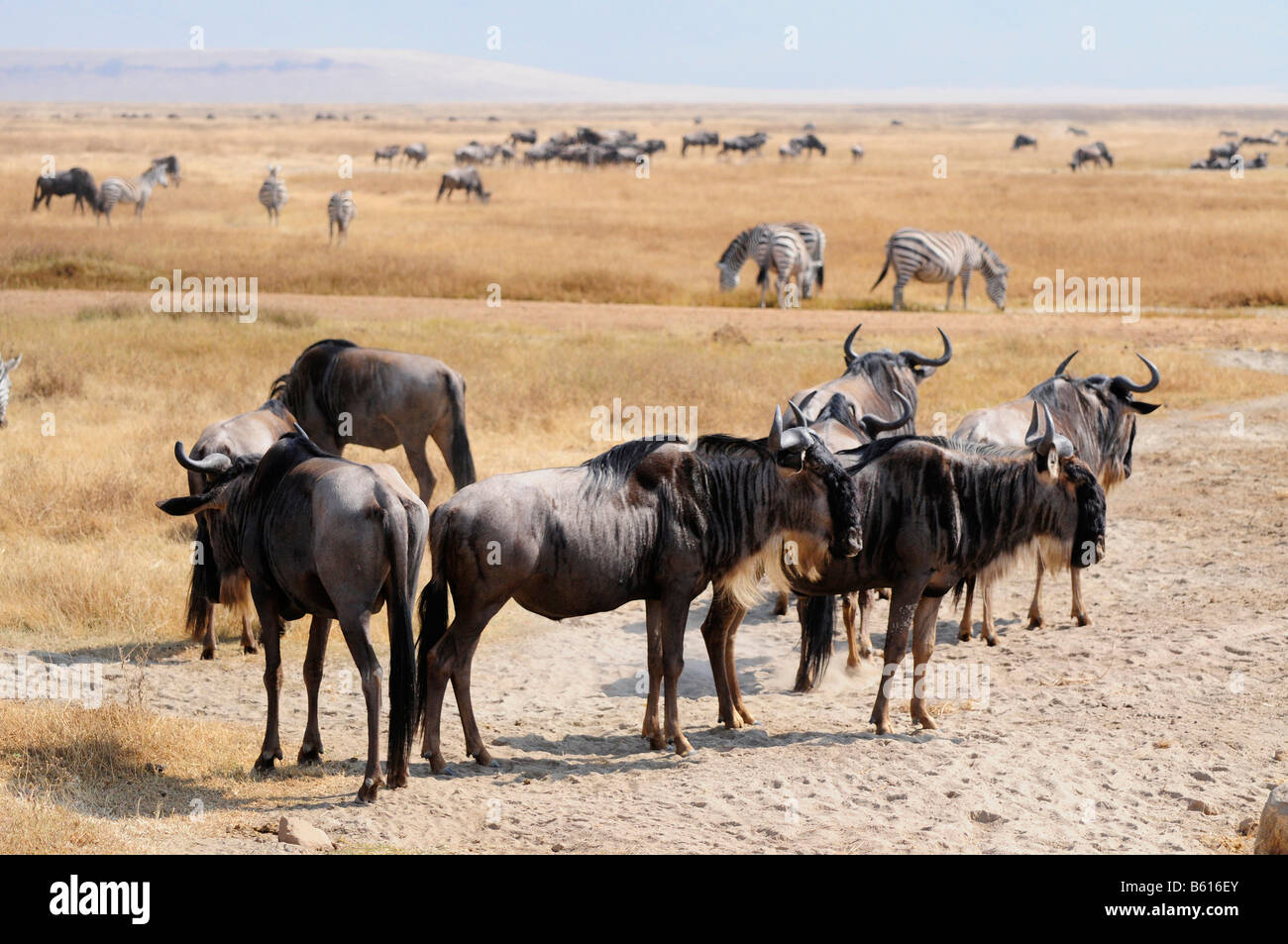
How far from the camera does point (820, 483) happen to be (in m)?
6.93

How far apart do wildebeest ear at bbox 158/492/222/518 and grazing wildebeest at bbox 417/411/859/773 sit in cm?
112

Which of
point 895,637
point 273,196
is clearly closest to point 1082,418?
point 895,637

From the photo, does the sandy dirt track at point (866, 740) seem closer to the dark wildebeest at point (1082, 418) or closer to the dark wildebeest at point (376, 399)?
the dark wildebeest at point (1082, 418)

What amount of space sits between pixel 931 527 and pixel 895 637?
633 millimetres

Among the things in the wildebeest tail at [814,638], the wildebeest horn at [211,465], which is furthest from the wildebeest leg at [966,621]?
the wildebeest horn at [211,465]

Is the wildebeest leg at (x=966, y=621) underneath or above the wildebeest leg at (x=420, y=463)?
underneath

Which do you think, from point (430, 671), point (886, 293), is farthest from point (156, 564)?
point (886, 293)

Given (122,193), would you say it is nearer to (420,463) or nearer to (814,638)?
(420,463)

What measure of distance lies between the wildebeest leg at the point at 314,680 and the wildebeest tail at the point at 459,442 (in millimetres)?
3992

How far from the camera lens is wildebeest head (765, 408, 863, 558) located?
679 centimetres

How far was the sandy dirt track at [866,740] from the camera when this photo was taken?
5891mm

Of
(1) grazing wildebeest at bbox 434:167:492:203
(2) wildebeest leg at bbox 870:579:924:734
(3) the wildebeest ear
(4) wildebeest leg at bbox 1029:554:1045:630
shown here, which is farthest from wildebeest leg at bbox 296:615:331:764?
(1) grazing wildebeest at bbox 434:167:492:203

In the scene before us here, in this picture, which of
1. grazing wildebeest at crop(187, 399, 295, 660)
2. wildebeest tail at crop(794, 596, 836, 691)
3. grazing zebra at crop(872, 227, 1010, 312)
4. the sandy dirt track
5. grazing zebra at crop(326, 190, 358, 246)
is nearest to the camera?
the sandy dirt track

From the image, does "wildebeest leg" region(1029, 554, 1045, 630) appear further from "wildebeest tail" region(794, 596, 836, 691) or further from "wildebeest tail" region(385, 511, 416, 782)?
"wildebeest tail" region(385, 511, 416, 782)
